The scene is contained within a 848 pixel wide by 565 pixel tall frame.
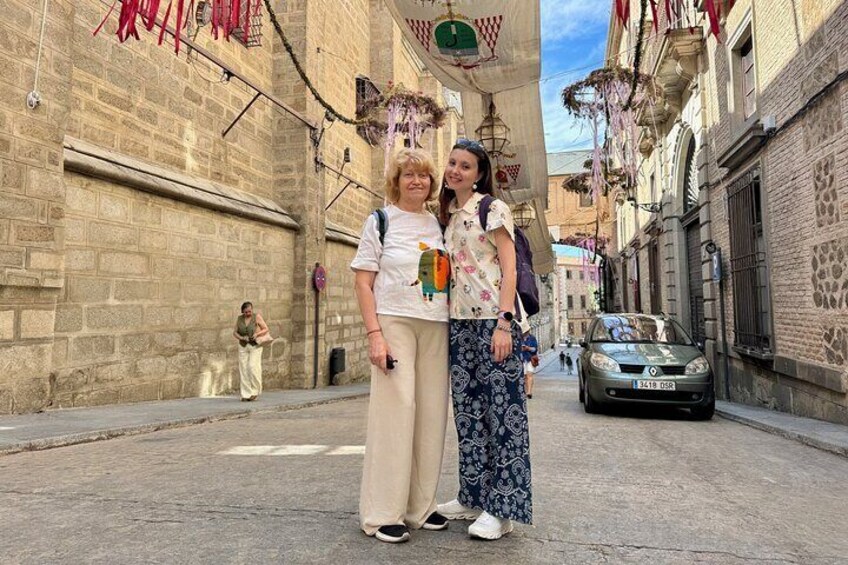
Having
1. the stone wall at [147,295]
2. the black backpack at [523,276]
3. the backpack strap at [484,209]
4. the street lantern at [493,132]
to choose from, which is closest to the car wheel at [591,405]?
the street lantern at [493,132]

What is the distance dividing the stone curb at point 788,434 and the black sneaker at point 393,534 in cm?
487

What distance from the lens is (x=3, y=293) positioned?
626 cm

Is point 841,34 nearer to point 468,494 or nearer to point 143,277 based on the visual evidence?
point 468,494

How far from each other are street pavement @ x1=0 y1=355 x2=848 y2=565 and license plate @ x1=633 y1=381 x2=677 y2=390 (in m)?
1.70

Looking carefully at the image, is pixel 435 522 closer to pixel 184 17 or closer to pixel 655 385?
pixel 655 385

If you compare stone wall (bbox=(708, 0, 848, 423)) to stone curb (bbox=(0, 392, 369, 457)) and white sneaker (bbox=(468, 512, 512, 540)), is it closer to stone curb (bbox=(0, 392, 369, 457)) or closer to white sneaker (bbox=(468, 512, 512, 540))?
white sneaker (bbox=(468, 512, 512, 540))

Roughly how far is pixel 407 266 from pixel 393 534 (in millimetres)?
1199

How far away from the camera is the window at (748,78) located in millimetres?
10602

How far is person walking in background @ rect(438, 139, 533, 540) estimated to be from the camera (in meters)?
2.58

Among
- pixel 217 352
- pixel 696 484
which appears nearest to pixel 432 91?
pixel 217 352

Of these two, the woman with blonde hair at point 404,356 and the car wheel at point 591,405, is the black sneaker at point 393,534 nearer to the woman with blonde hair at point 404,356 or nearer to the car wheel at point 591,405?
the woman with blonde hair at point 404,356

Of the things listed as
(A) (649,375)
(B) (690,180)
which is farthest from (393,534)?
(B) (690,180)

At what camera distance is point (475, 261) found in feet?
8.93

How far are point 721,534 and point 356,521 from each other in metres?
1.75
